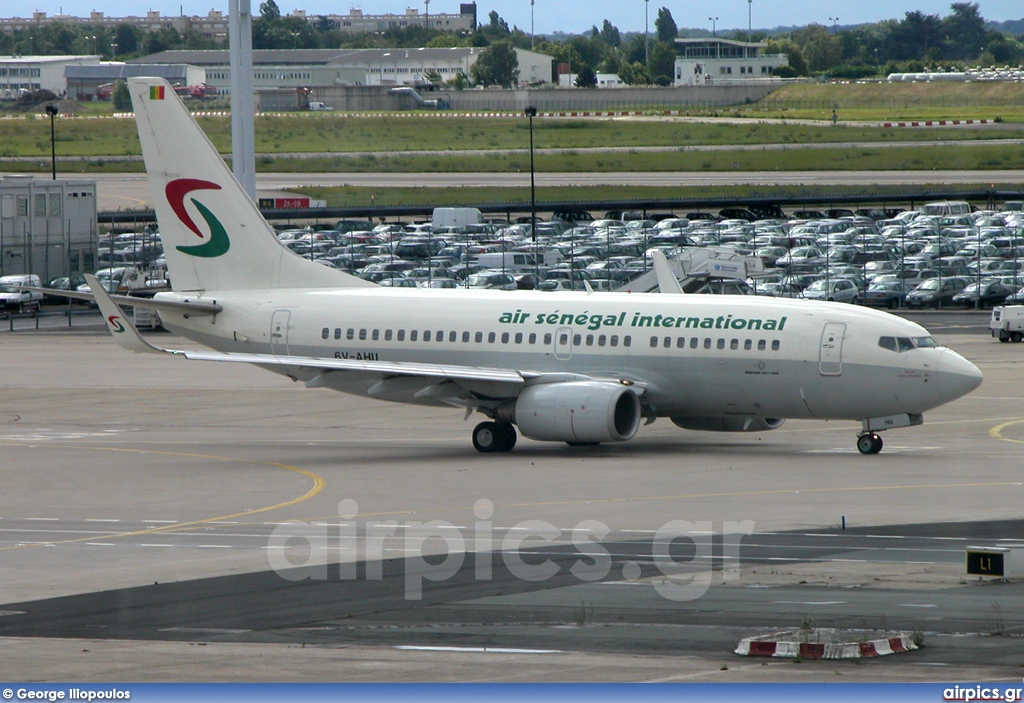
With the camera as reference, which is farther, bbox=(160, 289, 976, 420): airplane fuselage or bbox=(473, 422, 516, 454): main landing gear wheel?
bbox=(473, 422, 516, 454): main landing gear wheel

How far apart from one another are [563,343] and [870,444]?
29.3 ft

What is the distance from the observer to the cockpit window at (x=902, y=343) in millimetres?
40031

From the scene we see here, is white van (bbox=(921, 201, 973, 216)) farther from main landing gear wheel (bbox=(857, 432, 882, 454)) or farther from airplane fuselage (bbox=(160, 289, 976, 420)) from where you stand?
main landing gear wheel (bbox=(857, 432, 882, 454))

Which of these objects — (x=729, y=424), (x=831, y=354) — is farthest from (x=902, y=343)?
(x=729, y=424)

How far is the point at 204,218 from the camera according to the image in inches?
1902

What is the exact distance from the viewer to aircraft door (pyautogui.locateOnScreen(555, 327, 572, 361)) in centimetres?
4316

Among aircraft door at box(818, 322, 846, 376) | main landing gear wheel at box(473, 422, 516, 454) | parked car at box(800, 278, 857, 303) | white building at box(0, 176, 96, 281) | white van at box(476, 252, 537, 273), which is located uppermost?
white building at box(0, 176, 96, 281)

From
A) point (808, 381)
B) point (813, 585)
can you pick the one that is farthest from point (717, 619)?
point (808, 381)

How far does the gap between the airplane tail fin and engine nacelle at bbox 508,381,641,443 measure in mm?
9028

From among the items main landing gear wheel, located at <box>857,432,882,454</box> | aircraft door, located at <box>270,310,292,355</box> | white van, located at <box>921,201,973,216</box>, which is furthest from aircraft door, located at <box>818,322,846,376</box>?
white van, located at <box>921,201,973,216</box>

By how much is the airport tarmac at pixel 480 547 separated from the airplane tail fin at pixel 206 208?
16.8ft

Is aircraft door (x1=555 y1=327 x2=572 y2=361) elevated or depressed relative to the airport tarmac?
elevated

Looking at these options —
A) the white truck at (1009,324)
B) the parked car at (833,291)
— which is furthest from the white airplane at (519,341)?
the parked car at (833,291)

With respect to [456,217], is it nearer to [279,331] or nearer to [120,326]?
[279,331]
